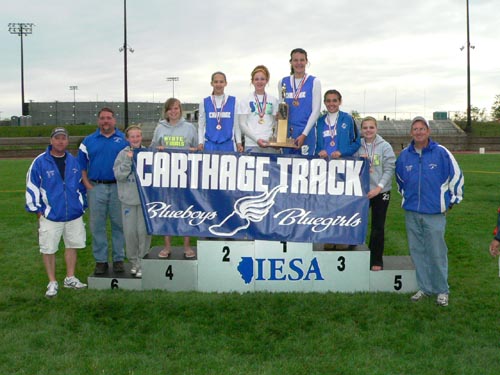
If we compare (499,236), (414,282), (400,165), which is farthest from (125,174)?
(499,236)

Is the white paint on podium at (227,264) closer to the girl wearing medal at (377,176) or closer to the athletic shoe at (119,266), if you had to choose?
the athletic shoe at (119,266)

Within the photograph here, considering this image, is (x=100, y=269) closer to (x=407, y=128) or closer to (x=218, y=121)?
(x=218, y=121)

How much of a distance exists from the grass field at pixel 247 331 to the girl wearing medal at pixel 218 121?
1.72m

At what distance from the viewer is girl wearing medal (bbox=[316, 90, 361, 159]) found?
5.78 metres

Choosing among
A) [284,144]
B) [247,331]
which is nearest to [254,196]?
[284,144]

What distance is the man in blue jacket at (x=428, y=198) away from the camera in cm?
521

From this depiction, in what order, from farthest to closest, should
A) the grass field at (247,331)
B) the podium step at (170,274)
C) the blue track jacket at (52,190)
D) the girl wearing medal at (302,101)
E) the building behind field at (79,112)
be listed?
the building behind field at (79,112) < the girl wearing medal at (302,101) < the podium step at (170,274) < the blue track jacket at (52,190) < the grass field at (247,331)

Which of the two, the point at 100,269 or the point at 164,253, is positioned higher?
the point at 164,253

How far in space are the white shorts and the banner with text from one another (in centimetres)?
77

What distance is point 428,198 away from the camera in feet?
17.2

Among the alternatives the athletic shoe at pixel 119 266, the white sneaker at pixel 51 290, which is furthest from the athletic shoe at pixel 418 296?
the white sneaker at pixel 51 290

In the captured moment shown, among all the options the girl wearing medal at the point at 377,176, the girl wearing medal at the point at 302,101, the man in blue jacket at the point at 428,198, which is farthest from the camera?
the girl wearing medal at the point at 302,101

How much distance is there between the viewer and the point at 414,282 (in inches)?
227

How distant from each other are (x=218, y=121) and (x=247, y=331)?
2.49m
